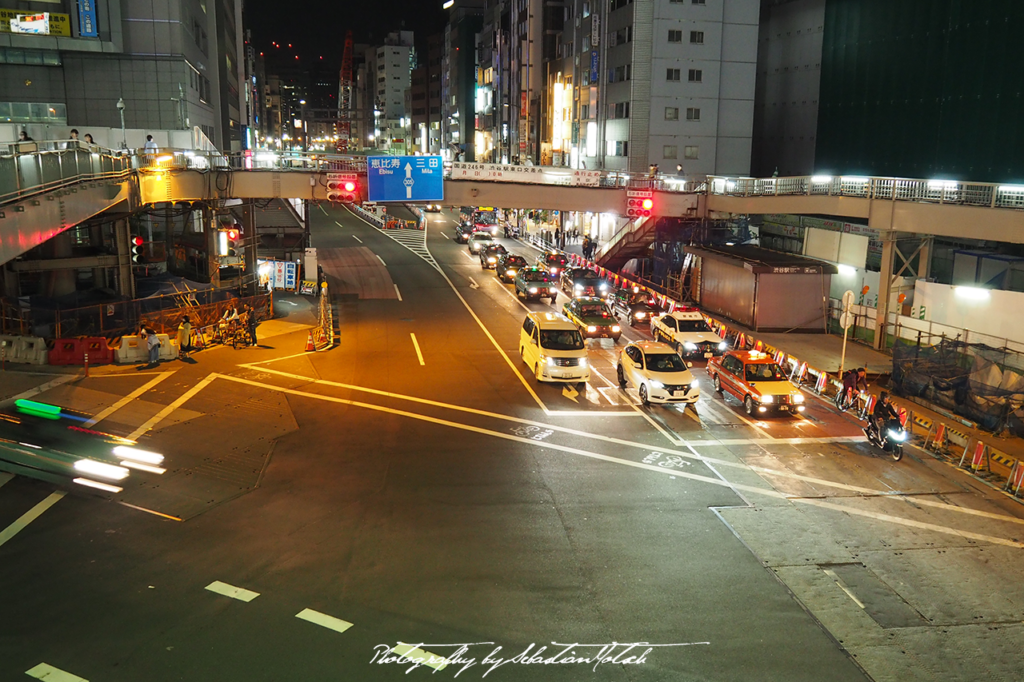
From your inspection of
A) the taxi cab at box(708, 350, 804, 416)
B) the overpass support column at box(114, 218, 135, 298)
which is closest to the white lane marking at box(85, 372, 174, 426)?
the overpass support column at box(114, 218, 135, 298)

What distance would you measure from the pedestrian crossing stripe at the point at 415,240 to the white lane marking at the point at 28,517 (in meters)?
39.3

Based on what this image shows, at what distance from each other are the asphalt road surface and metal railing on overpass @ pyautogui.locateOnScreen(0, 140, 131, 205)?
600 centimetres

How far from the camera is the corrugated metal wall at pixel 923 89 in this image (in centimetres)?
3416

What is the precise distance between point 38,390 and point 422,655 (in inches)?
715

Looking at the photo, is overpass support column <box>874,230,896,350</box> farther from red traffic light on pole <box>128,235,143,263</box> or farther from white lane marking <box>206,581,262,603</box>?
red traffic light on pole <box>128,235,143,263</box>

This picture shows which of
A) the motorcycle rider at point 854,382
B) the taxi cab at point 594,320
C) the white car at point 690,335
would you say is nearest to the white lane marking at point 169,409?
the taxi cab at point 594,320

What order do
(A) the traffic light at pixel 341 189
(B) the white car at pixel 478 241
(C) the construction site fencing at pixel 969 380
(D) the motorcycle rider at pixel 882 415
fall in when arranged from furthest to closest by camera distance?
1. (B) the white car at pixel 478 241
2. (A) the traffic light at pixel 341 189
3. (C) the construction site fencing at pixel 969 380
4. (D) the motorcycle rider at pixel 882 415

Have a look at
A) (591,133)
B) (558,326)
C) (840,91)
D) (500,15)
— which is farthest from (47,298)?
(500,15)

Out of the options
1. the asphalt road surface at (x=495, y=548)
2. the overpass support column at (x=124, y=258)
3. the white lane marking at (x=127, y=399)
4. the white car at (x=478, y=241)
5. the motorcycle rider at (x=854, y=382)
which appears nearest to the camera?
the asphalt road surface at (x=495, y=548)

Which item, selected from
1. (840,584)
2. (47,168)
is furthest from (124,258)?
(840,584)

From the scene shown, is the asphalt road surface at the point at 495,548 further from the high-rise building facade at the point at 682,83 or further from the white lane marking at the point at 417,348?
the high-rise building facade at the point at 682,83

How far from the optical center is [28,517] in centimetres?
1480

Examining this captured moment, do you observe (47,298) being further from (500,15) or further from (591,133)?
(500,15)
